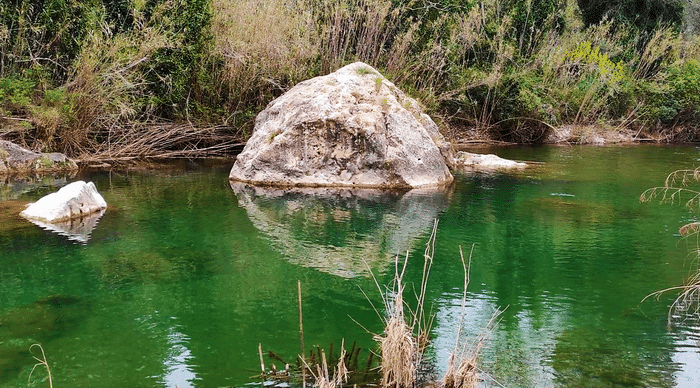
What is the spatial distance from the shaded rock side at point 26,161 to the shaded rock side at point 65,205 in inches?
127

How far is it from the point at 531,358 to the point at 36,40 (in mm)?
10834

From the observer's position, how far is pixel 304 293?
5672 millimetres

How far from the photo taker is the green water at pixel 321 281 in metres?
4.32

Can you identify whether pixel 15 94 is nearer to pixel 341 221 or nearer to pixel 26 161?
pixel 26 161

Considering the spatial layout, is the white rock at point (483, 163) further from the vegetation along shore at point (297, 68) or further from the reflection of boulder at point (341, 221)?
Answer: the reflection of boulder at point (341, 221)

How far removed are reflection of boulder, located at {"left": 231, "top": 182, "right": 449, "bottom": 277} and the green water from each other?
1.5 inches

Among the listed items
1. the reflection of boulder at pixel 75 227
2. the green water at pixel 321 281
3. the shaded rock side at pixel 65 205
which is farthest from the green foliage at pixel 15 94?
the reflection of boulder at pixel 75 227

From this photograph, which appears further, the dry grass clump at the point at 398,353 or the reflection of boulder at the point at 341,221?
the reflection of boulder at the point at 341,221

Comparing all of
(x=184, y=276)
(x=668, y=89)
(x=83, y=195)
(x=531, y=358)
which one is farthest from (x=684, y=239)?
(x=668, y=89)

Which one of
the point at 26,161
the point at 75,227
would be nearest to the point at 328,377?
the point at 75,227

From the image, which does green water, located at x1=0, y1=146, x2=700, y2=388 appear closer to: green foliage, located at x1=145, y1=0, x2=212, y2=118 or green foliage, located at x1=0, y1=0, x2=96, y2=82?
green foliage, located at x1=0, y1=0, x2=96, y2=82

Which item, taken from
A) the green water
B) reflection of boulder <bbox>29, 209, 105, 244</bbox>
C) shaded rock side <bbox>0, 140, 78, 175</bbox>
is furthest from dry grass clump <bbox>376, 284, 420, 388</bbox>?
shaded rock side <bbox>0, 140, 78, 175</bbox>

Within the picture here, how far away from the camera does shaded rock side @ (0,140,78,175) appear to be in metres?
11.2

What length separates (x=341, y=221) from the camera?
842cm
